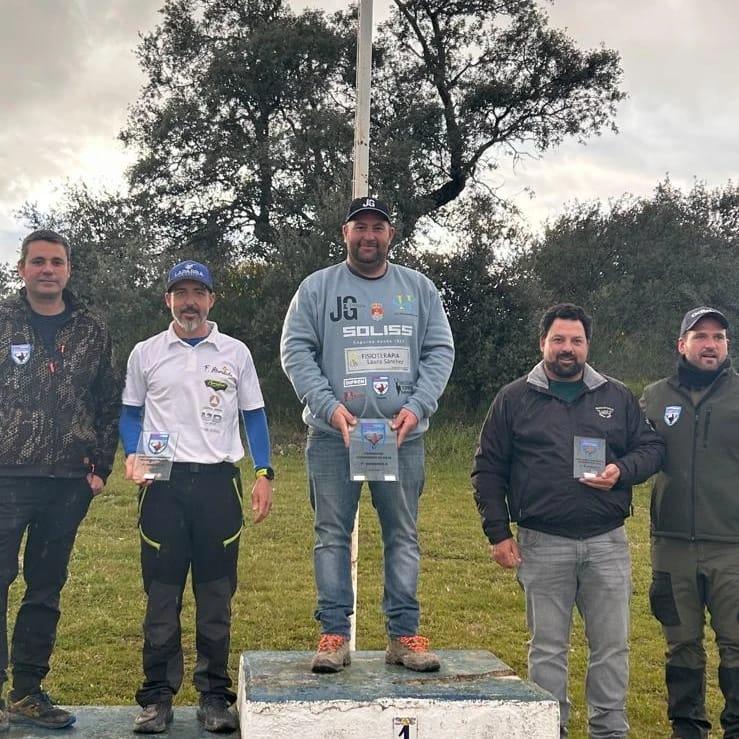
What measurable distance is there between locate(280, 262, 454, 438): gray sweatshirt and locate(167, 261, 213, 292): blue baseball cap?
0.42 metres

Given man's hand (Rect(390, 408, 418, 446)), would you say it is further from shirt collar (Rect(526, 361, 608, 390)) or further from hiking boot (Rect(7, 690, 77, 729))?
hiking boot (Rect(7, 690, 77, 729))

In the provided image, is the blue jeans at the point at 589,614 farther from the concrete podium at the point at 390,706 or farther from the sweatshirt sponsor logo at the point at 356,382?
the sweatshirt sponsor logo at the point at 356,382

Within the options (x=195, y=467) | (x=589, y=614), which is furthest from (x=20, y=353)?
(x=589, y=614)

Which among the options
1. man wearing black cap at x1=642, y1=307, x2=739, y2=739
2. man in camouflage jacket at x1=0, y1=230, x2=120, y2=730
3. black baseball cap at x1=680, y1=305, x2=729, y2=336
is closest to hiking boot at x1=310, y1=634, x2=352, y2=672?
man in camouflage jacket at x1=0, y1=230, x2=120, y2=730

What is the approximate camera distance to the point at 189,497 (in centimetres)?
378

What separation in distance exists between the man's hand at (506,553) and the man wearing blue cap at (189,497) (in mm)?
1149

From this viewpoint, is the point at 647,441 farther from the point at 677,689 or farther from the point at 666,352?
the point at 666,352

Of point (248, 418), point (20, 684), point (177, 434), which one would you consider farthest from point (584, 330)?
point (20, 684)

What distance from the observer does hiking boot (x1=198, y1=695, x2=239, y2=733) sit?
3777mm

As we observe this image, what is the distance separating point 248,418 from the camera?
13.5 ft

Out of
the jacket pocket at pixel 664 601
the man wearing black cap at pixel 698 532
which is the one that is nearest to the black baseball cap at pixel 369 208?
the man wearing black cap at pixel 698 532

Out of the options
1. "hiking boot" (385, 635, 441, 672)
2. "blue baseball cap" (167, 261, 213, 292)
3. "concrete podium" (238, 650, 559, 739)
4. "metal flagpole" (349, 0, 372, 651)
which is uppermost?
"metal flagpole" (349, 0, 372, 651)

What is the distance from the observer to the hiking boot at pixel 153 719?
3.73m

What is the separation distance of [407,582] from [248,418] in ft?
3.50
